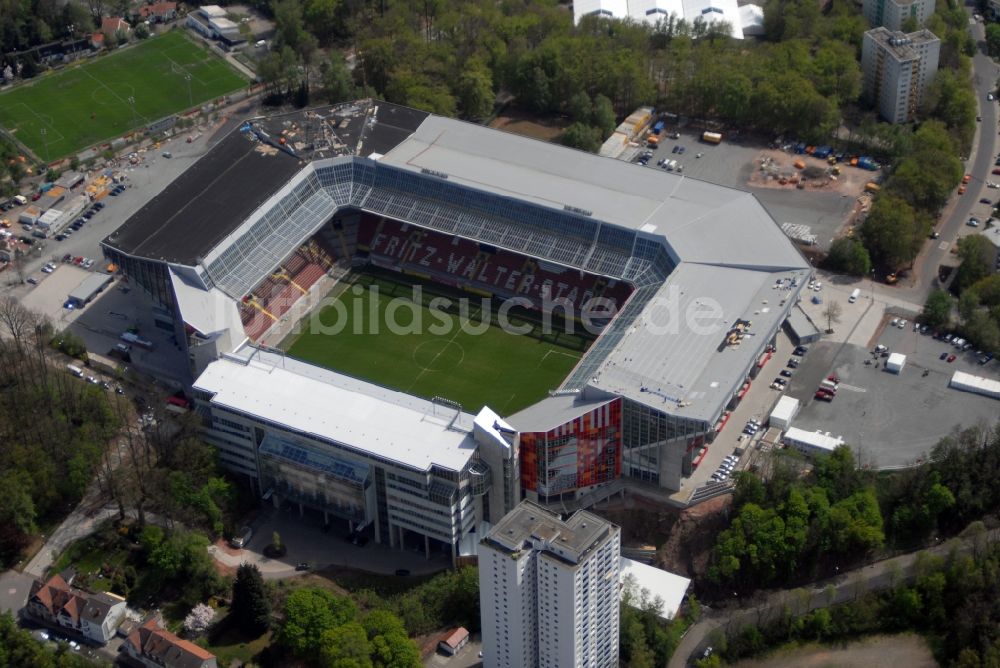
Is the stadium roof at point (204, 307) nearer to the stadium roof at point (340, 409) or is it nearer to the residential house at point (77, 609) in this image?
the stadium roof at point (340, 409)

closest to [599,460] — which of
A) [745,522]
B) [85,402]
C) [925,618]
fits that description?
[745,522]

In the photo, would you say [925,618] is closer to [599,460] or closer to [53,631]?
[599,460]

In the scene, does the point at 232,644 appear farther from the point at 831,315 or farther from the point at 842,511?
the point at 831,315

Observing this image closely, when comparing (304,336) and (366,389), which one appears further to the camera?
(304,336)

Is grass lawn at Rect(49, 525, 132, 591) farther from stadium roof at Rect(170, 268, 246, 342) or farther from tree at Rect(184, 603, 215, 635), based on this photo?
stadium roof at Rect(170, 268, 246, 342)

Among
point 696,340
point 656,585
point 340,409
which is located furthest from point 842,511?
point 340,409

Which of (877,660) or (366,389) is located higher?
(366,389)

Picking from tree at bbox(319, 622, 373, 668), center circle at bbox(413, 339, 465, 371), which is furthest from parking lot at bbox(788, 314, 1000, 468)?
tree at bbox(319, 622, 373, 668)
